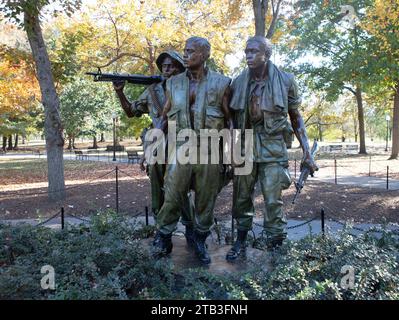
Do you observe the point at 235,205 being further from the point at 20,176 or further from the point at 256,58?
the point at 20,176

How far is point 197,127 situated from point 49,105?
26.8 feet

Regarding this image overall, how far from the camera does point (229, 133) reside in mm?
4379

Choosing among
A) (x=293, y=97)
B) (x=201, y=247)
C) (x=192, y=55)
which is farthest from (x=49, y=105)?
(x=293, y=97)

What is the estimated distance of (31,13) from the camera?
10.1 meters

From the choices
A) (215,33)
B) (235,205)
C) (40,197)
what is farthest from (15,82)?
(235,205)

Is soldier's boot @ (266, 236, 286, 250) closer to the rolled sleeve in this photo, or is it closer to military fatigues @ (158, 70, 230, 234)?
military fatigues @ (158, 70, 230, 234)

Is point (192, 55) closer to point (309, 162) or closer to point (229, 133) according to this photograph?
point (229, 133)

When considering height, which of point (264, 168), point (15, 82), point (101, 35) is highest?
point (101, 35)

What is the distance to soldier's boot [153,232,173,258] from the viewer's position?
440 centimetres

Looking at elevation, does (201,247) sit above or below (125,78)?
below

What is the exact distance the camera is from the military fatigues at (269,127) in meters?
4.29

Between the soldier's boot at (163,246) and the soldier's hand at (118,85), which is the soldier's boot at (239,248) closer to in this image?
the soldier's boot at (163,246)

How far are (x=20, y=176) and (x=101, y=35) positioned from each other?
8055 millimetres

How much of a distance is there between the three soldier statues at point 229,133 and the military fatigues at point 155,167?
1.51ft
